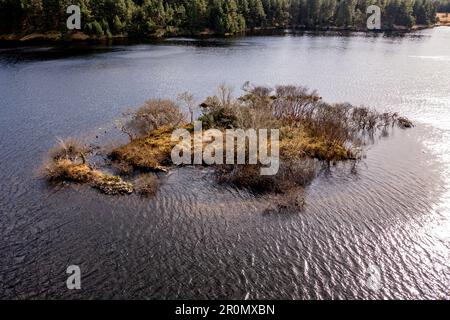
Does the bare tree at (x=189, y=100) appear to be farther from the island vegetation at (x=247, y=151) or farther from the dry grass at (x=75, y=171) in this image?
the dry grass at (x=75, y=171)

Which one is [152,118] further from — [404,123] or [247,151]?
[404,123]

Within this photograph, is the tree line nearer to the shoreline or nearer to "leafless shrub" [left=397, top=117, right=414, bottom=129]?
the shoreline

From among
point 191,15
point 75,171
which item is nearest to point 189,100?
point 75,171

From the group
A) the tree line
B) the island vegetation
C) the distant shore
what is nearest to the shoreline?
the distant shore

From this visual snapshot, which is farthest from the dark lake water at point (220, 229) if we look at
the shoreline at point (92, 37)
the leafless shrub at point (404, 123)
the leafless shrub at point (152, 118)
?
the shoreline at point (92, 37)

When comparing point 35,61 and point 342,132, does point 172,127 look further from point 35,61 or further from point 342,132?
point 35,61
